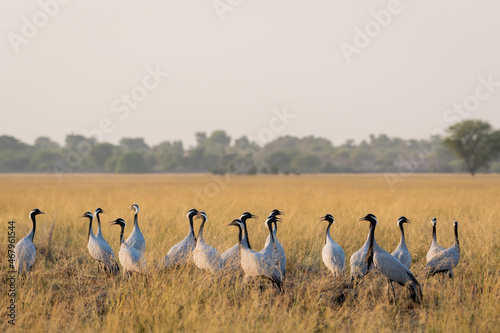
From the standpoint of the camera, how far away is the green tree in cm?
6450

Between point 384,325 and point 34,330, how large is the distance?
13.0 feet

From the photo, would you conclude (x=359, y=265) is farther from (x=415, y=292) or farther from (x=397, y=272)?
(x=415, y=292)

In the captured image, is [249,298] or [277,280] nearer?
[249,298]

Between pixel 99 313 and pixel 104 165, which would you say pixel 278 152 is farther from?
pixel 99 313

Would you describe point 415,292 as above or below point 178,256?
below

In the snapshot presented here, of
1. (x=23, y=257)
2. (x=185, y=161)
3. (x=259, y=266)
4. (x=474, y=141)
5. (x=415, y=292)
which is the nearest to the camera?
(x=415, y=292)

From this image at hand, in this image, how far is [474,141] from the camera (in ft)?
215

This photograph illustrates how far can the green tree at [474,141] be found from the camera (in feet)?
212

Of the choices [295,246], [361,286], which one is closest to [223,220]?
[295,246]

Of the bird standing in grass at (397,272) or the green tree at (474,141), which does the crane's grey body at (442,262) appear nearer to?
the bird standing in grass at (397,272)

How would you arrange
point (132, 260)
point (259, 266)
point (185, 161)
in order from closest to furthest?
point (259, 266), point (132, 260), point (185, 161)

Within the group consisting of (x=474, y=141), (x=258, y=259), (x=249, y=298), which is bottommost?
(x=249, y=298)

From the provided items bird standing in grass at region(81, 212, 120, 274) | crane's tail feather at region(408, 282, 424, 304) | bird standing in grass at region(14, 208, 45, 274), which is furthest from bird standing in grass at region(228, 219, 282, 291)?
bird standing in grass at region(14, 208, 45, 274)

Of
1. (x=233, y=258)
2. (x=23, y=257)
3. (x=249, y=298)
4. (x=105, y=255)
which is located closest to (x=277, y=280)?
(x=249, y=298)
